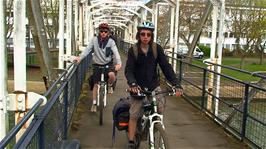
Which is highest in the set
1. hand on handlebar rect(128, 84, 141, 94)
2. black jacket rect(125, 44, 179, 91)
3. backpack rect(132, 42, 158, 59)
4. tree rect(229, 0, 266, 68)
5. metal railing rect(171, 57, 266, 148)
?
tree rect(229, 0, 266, 68)

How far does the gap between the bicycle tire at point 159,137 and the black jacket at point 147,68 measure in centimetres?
67

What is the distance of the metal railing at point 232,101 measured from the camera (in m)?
6.70

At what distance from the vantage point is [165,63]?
217 inches

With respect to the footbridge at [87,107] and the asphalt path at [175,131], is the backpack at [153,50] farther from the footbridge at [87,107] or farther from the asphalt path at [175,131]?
the asphalt path at [175,131]

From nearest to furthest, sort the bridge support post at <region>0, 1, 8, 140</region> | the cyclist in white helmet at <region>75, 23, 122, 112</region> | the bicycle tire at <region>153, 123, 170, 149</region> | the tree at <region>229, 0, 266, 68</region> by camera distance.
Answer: the bridge support post at <region>0, 1, 8, 140</region>, the bicycle tire at <region>153, 123, 170, 149</region>, the cyclist in white helmet at <region>75, 23, 122, 112</region>, the tree at <region>229, 0, 266, 68</region>

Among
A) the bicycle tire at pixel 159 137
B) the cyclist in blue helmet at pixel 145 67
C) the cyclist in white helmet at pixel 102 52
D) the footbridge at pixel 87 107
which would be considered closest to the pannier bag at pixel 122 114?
the cyclist in blue helmet at pixel 145 67

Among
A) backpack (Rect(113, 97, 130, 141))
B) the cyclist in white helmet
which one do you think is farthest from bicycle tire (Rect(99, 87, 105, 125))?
backpack (Rect(113, 97, 130, 141))

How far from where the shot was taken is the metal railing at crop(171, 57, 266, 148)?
264 inches

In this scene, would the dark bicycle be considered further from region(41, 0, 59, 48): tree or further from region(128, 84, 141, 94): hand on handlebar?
region(41, 0, 59, 48): tree

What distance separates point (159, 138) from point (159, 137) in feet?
0.04

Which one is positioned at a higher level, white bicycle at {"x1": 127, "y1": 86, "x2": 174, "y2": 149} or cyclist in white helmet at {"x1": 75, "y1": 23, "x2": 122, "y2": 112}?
cyclist in white helmet at {"x1": 75, "y1": 23, "x2": 122, "y2": 112}

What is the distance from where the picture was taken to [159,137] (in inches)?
197

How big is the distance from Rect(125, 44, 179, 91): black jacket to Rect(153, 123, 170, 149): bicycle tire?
0.67 meters

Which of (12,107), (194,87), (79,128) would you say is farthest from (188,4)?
(12,107)
